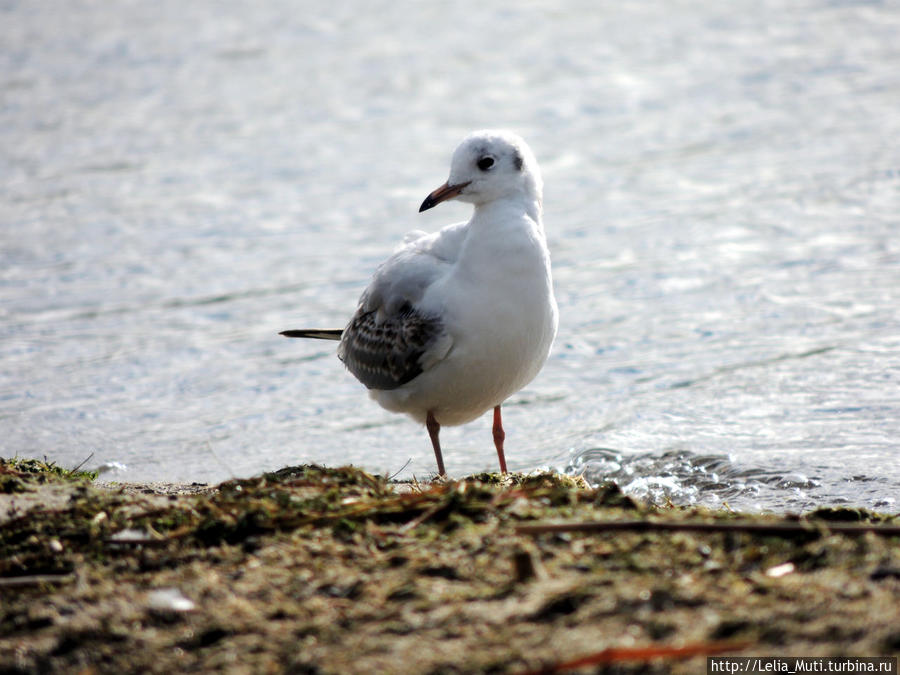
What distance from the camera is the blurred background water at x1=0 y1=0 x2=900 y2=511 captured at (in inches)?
269

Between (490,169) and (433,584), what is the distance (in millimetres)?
2544

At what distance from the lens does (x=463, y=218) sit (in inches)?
414

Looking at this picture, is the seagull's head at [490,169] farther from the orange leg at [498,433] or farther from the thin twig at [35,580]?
the thin twig at [35,580]

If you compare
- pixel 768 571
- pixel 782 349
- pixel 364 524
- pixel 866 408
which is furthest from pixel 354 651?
pixel 782 349

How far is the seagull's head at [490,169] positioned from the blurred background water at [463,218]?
4.81 ft

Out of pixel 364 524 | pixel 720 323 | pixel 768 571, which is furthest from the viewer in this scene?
pixel 720 323

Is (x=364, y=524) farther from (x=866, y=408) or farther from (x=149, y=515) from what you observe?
(x=866, y=408)

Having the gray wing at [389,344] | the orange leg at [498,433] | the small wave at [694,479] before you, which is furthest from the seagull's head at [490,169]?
the small wave at [694,479]

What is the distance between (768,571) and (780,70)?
1142 cm

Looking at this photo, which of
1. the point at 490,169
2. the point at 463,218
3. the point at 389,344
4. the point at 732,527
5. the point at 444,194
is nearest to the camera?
the point at 732,527

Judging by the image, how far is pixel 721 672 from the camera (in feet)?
9.11

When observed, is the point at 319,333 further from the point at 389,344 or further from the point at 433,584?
the point at 433,584

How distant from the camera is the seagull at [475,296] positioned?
17.3ft

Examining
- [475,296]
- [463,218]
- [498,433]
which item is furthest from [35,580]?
[463,218]
